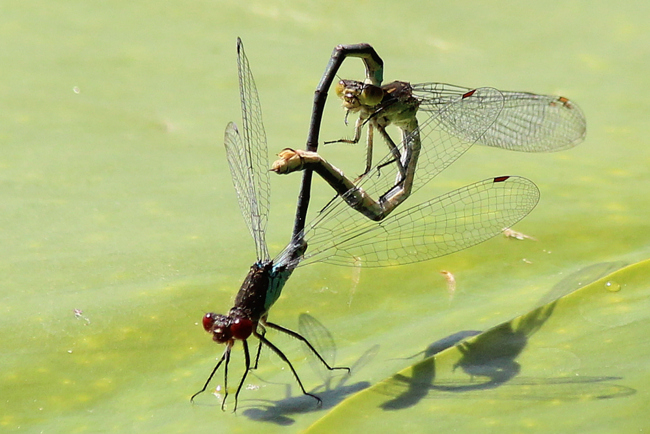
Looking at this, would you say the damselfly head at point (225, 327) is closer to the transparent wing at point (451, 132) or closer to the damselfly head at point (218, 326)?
the damselfly head at point (218, 326)

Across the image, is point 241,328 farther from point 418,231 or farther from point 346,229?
point 418,231

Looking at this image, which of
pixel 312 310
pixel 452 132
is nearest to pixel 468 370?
pixel 312 310

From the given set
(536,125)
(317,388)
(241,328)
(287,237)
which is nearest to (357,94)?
(287,237)

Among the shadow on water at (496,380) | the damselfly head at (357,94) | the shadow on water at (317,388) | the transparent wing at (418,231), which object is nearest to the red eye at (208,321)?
the shadow on water at (317,388)

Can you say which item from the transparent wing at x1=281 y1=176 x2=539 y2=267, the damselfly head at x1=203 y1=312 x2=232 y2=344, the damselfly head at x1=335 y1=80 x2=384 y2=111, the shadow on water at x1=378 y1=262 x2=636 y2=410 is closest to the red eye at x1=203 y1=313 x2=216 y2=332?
the damselfly head at x1=203 y1=312 x2=232 y2=344

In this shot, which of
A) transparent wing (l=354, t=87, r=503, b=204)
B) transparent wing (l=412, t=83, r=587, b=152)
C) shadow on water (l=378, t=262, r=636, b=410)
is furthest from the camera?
transparent wing (l=412, t=83, r=587, b=152)

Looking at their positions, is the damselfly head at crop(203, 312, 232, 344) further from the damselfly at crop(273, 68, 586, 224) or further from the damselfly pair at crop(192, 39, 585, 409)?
the damselfly at crop(273, 68, 586, 224)

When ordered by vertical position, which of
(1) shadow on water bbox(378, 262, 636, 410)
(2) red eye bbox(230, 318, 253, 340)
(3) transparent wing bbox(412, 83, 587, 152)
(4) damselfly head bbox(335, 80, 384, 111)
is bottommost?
(1) shadow on water bbox(378, 262, 636, 410)
